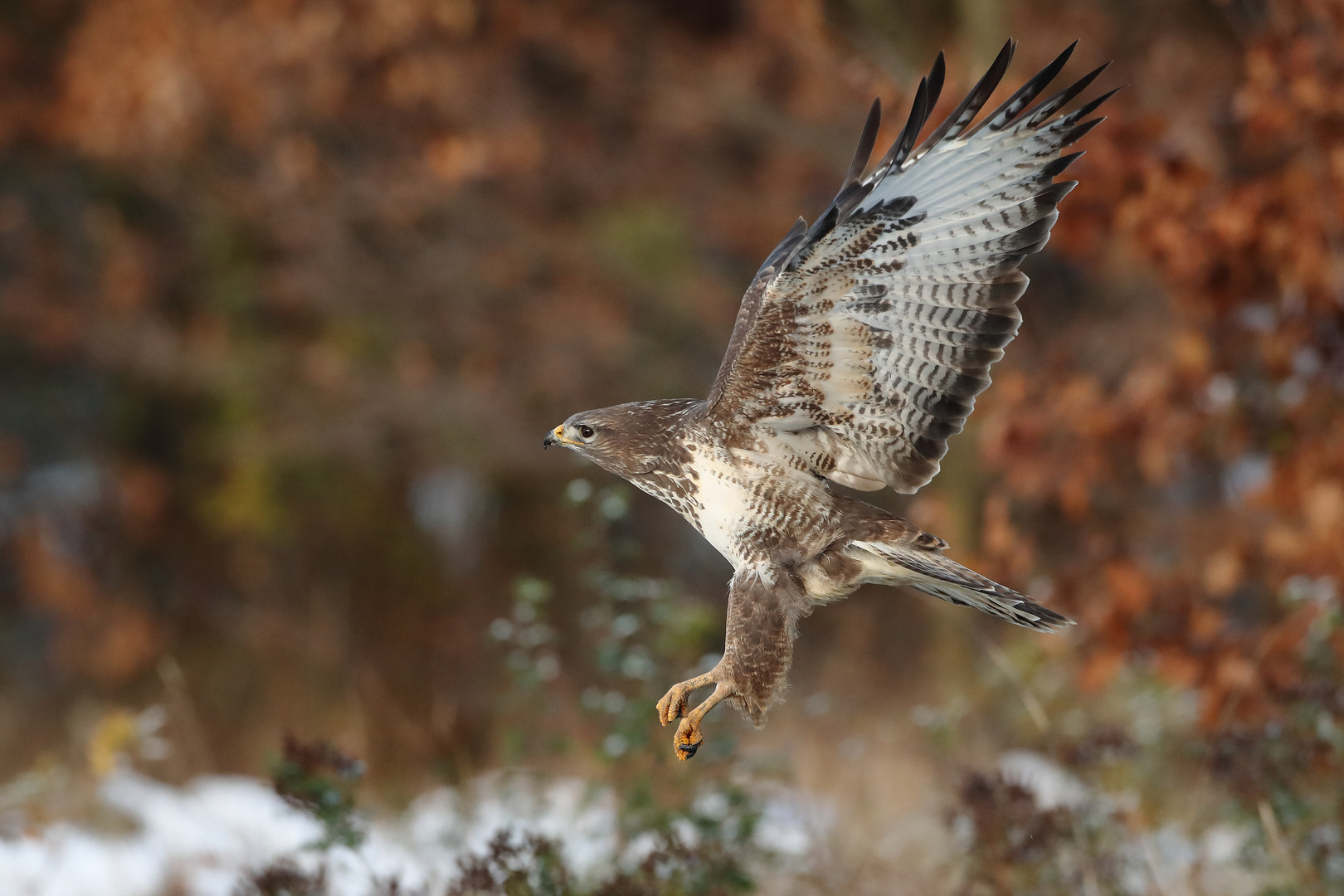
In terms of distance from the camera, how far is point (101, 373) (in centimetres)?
1162

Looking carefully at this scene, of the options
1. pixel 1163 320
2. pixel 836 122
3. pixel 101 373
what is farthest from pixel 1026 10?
pixel 101 373

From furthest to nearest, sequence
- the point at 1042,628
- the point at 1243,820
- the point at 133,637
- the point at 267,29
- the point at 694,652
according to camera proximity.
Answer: the point at 133,637 → the point at 267,29 → the point at 694,652 → the point at 1243,820 → the point at 1042,628

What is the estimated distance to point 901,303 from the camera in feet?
7.39

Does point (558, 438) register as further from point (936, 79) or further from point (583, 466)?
point (583, 466)

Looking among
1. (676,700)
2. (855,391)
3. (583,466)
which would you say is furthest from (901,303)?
(583,466)

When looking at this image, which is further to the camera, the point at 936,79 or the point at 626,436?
the point at 626,436

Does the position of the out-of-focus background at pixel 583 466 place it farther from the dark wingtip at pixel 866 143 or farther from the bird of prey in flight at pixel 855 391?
the dark wingtip at pixel 866 143

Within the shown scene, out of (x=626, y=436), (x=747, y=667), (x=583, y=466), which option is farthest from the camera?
(x=583, y=466)

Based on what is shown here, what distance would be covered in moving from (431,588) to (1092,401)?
26.4 feet

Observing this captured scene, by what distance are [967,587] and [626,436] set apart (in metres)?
0.64

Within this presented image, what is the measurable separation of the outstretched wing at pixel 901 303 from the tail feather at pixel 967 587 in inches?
6.4

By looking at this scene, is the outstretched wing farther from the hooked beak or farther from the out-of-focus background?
the out-of-focus background

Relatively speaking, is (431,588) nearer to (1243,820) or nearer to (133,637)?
(133,637)

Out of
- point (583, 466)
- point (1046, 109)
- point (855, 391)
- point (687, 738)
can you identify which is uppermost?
point (583, 466)
